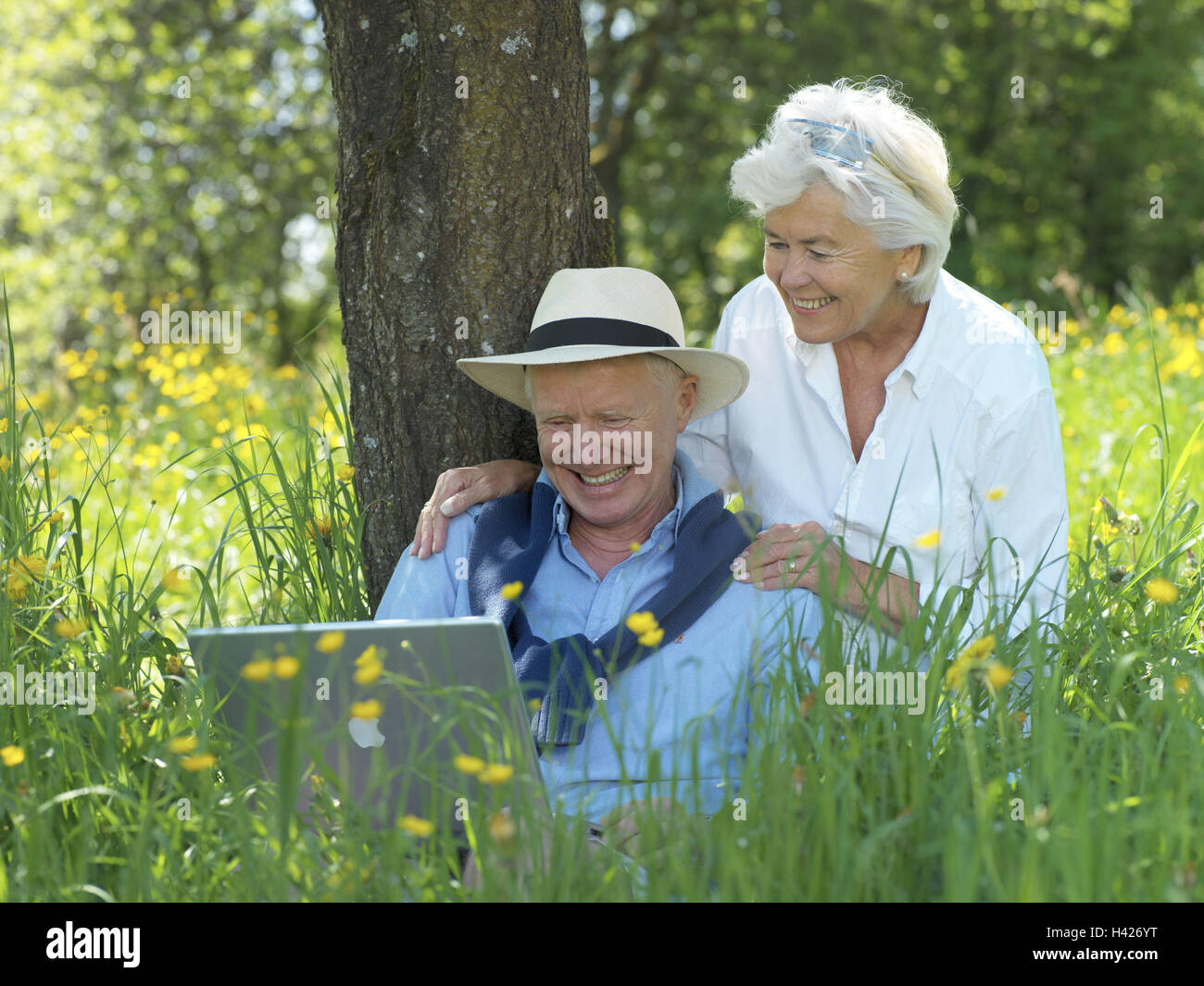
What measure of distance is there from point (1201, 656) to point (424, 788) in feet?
5.85

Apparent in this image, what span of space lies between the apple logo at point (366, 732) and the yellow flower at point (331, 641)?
0.23m

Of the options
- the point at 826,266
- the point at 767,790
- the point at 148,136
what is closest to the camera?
the point at 767,790

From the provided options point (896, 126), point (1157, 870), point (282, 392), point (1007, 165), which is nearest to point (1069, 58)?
point (1007, 165)

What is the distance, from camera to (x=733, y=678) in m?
2.69

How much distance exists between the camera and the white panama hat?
2.76 m

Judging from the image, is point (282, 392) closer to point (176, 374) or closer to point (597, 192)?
point (176, 374)

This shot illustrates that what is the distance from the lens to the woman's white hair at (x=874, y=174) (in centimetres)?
296

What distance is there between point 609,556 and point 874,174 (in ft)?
3.57

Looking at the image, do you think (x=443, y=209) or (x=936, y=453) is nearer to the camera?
(x=936, y=453)

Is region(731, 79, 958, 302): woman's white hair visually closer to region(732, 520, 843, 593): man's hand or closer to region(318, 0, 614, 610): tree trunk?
region(318, 0, 614, 610): tree trunk

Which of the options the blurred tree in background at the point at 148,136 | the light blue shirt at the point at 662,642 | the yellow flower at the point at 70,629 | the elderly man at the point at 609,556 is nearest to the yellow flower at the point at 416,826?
the light blue shirt at the point at 662,642

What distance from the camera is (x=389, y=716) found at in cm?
219

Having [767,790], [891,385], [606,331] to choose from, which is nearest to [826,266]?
[891,385]

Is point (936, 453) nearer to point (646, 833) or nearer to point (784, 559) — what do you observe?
point (784, 559)
